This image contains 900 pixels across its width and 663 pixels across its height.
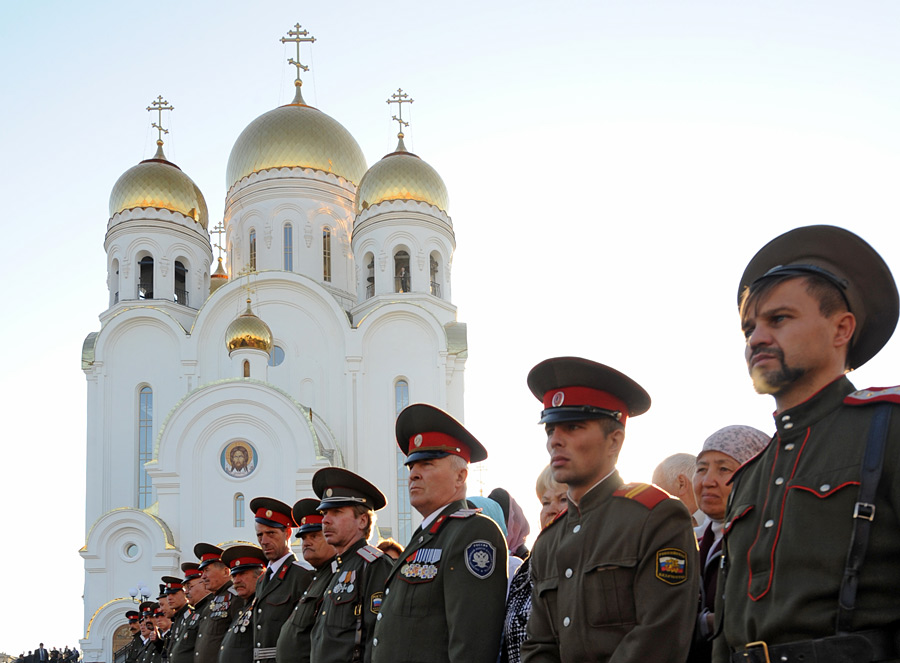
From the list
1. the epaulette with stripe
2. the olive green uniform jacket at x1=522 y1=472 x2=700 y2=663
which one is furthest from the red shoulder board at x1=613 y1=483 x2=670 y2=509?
the epaulette with stripe

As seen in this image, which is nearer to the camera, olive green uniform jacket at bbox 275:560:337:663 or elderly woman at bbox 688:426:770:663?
elderly woman at bbox 688:426:770:663

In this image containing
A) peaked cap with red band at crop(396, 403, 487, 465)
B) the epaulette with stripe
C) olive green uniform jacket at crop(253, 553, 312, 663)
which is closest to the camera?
peaked cap with red band at crop(396, 403, 487, 465)

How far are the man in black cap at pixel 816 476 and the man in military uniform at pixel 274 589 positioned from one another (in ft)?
14.6

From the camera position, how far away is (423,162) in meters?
32.6

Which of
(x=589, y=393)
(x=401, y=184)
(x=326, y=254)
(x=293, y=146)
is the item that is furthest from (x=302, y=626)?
(x=293, y=146)

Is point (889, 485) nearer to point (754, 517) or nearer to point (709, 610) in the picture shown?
point (754, 517)

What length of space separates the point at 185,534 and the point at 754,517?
24.5m

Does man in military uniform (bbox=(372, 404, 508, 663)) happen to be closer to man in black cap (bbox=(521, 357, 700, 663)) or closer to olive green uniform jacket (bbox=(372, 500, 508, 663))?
olive green uniform jacket (bbox=(372, 500, 508, 663))

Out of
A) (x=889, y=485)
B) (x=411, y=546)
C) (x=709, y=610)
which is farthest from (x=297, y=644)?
(x=889, y=485)

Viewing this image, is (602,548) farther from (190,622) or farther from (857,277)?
(190,622)

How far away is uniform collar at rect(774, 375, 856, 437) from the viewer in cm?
259

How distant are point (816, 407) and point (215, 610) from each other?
650 centimetres

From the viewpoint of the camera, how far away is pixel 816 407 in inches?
103

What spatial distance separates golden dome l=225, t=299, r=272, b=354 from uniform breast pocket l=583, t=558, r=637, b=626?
82.8 ft
